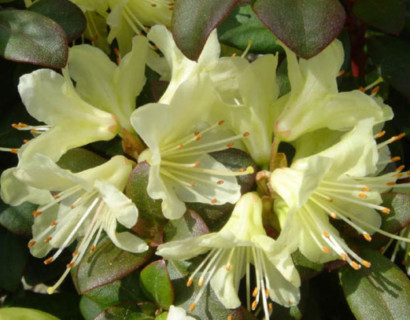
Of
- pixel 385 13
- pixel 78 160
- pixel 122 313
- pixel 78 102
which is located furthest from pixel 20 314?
pixel 385 13

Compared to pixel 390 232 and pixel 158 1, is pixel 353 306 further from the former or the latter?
pixel 158 1

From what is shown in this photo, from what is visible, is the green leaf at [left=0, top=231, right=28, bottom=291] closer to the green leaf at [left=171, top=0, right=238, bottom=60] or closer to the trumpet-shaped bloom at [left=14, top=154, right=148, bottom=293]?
the trumpet-shaped bloom at [left=14, top=154, right=148, bottom=293]

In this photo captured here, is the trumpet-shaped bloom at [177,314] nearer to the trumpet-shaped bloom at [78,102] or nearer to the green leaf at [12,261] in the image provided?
the trumpet-shaped bloom at [78,102]

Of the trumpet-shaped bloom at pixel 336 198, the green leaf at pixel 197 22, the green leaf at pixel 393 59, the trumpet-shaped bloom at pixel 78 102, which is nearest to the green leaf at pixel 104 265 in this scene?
the trumpet-shaped bloom at pixel 78 102

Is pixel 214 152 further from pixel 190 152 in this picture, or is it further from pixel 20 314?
pixel 20 314

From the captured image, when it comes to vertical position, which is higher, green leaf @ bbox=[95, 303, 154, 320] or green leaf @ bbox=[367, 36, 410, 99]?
green leaf @ bbox=[367, 36, 410, 99]

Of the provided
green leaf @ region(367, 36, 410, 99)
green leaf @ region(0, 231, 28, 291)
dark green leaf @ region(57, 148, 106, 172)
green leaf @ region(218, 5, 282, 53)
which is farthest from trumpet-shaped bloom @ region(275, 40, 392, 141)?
green leaf @ region(0, 231, 28, 291)
